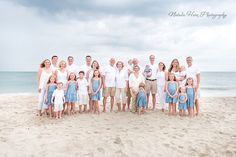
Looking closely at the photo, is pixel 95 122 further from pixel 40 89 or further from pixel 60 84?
pixel 40 89

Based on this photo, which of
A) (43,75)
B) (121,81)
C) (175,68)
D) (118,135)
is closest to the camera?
(118,135)

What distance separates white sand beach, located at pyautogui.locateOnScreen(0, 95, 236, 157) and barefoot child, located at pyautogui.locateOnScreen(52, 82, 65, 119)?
32cm

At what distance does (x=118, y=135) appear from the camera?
20.6 feet

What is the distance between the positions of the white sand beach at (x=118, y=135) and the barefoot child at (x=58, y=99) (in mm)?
324

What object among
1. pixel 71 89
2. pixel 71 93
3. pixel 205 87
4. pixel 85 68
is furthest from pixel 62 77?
pixel 205 87

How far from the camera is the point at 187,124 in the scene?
737 cm

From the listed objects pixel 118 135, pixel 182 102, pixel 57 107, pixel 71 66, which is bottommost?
pixel 118 135

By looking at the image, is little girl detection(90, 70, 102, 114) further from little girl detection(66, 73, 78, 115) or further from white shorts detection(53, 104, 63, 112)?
white shorts detection(53, 104, 63, 112)

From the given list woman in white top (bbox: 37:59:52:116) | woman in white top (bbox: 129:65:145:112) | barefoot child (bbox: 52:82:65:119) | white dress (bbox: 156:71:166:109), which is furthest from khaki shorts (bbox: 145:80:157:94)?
woman in white top (bbox: 37:59:52:116)

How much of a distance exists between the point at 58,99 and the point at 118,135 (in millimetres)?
2365

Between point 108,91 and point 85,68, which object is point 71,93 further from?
point 108,91

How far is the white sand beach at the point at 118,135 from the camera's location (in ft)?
17.8

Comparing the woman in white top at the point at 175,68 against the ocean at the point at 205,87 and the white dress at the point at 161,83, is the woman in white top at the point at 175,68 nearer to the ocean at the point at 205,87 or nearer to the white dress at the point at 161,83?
the white dress at the point at 161,83

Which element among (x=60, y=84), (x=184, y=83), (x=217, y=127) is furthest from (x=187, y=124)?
(x=60, y=84)
